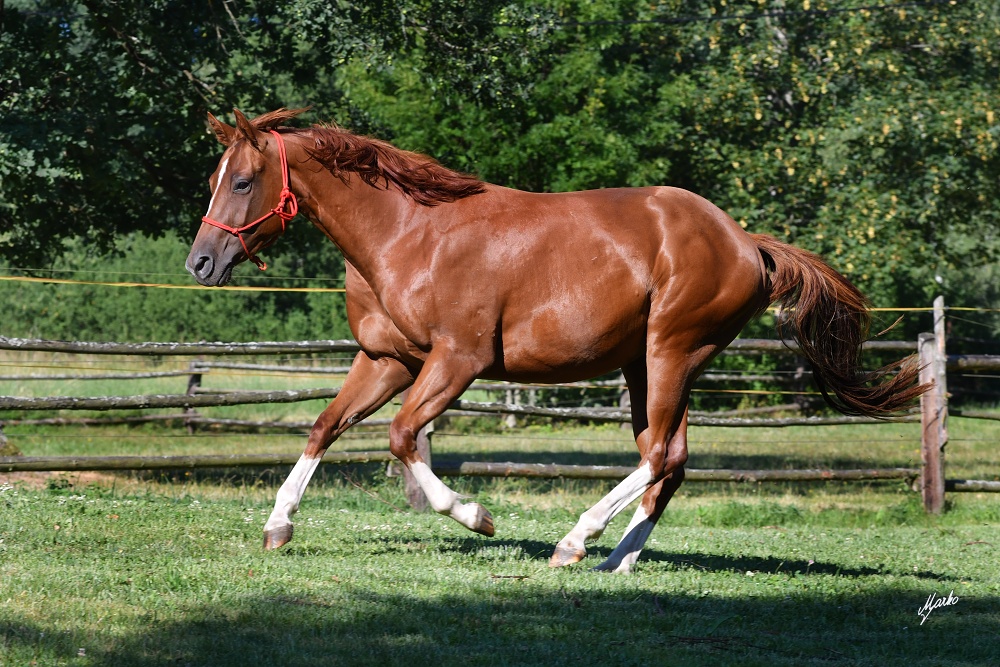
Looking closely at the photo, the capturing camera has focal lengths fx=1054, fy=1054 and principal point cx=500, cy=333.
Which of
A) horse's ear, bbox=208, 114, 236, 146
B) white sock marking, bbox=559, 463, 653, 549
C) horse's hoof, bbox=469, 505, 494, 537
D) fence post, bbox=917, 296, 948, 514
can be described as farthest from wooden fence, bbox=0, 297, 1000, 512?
horse's ear, bbox=208, 114, 236, 146

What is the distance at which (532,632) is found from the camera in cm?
426

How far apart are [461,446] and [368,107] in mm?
5431

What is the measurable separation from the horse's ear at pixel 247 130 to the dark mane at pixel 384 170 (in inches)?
12.7

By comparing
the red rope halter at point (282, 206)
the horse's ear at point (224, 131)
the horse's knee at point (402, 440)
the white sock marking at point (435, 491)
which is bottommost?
the white sock marking at point (435, 491)

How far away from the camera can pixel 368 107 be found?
16.2 meters

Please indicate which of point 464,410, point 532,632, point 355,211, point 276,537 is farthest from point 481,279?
point 464,410

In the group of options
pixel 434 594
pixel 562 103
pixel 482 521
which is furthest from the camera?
pixel 562 103

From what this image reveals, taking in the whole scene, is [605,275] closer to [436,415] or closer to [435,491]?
[436,415]

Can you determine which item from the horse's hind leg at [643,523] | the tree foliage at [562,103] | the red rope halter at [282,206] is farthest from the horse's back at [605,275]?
the tree foliage at [562,103]

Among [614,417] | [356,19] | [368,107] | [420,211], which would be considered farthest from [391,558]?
[368,107]

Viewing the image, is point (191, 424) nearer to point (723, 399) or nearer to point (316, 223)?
point (723, 399)

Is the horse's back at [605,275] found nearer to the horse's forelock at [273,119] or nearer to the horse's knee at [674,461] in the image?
the horse's knee at [674,461]

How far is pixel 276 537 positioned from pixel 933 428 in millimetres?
6608

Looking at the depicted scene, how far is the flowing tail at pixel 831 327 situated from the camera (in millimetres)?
6391
